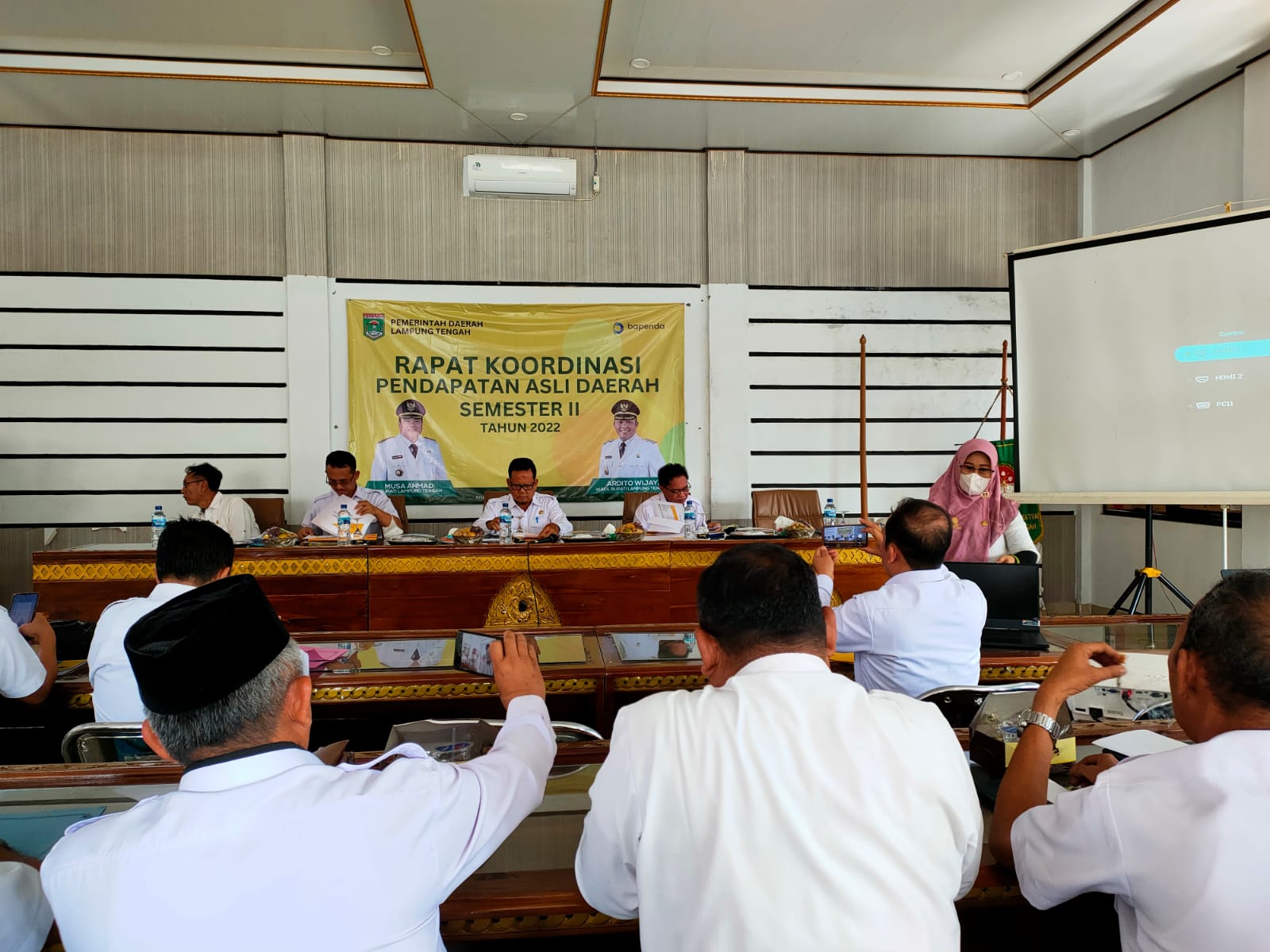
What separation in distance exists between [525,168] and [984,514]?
3.71 meters

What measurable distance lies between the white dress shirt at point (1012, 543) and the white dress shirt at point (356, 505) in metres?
3.46

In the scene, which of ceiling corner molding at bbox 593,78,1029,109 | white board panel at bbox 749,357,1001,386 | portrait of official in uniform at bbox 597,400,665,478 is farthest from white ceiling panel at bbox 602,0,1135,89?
portrait of official in uniform at bbox 597,400,665,478

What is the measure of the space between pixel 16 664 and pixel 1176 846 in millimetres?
2565

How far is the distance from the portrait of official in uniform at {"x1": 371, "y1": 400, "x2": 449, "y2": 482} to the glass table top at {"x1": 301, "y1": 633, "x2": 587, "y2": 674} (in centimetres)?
344

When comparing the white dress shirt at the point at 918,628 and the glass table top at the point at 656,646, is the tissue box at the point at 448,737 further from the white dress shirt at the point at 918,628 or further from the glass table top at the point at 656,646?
the white dress shirt at the point at 918,628

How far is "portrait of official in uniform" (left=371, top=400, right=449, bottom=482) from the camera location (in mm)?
6270

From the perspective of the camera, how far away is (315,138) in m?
6.09

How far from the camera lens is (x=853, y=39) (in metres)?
5.00

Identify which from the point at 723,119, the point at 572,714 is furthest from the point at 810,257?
the point at 572,714

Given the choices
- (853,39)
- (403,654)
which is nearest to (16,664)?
(403,654)

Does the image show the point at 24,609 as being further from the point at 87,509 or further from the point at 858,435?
the point at 858,435

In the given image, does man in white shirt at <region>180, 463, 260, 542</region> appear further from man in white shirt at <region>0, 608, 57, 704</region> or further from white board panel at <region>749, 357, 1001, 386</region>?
white board panel at <region>749, 357, 1001, 386</region>

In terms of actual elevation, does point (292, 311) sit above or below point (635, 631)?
above

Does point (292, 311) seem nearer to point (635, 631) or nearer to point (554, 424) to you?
point (554, 424)
